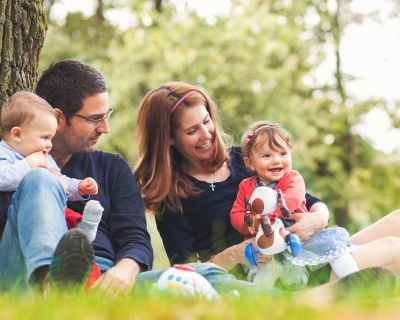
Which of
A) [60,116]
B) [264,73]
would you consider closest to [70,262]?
[60,116]

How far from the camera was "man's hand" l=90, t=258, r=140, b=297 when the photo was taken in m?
3.02

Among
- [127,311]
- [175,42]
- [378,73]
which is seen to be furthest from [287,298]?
[378,73]

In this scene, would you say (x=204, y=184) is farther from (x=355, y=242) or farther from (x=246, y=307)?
(x=246, y=307)

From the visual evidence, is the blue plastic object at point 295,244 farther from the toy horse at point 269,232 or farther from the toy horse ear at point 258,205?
the toy horse ear at point 258,205

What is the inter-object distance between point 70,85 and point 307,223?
1579 millimetres

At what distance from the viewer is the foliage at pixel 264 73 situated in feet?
52.9

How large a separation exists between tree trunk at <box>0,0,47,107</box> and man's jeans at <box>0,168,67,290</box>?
1.23 metres

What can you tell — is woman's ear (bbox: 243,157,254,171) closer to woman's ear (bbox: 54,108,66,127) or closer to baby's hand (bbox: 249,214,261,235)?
baby's hand (bbox: 249,214,261,235)

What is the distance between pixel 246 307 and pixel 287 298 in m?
0.30

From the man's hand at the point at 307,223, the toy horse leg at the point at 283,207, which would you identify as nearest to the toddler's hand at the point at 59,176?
the toy horse leg at the point at 283,207

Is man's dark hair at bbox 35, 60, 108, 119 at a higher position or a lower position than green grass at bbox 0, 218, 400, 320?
higher

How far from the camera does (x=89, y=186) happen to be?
11.0 ft

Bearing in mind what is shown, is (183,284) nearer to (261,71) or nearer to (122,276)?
(122,276)

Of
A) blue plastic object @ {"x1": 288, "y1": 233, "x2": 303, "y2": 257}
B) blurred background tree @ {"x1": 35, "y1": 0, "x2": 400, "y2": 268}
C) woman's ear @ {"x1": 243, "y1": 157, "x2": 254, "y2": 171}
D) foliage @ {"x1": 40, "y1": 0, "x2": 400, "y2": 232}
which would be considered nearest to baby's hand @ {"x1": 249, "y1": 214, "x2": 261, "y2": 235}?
blue plastic object @ {"x1": 288, "y1": 233, "x2": 303, "y2": 257}
